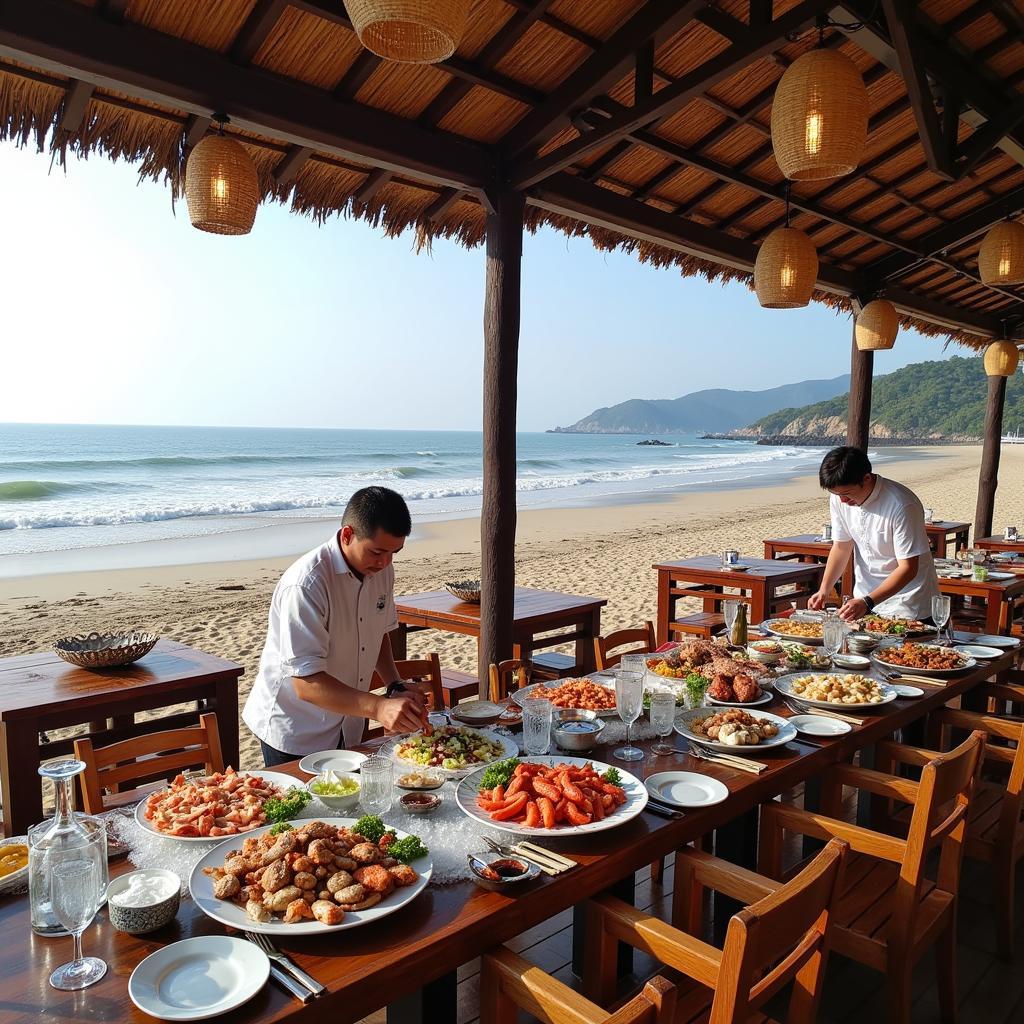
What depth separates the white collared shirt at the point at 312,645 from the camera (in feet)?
7.69

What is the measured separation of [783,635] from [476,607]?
67.2 inches

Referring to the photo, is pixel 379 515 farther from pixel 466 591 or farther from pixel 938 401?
pixel 938 401

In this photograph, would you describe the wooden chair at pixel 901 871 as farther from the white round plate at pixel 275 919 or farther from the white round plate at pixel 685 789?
Result: the white round plate at pixel 275 919

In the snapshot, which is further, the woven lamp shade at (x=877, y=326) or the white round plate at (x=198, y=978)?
the woven lamp shade at (x=877, y=326)

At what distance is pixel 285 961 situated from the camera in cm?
119

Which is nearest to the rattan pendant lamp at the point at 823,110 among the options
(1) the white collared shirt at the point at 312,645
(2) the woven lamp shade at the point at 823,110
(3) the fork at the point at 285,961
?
(2) the woven lamp shade at the point at 823,110

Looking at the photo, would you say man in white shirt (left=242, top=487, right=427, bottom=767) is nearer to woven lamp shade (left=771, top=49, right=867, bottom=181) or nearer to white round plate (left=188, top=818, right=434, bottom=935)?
white round plate (left=188, top=818, right=434, bottom=935)

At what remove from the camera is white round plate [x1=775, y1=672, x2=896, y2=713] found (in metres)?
2.49

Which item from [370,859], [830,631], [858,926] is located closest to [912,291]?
[830,631]

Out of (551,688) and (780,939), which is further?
(551,688)

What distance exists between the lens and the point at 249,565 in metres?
11.5

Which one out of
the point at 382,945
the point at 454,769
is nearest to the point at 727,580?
the point at 454,769

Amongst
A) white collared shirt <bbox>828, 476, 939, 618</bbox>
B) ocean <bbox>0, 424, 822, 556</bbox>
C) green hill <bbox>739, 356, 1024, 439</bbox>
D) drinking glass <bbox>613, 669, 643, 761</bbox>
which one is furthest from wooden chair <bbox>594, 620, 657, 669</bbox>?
green hill <bbox>739, 356, 1024, 439</bbox>

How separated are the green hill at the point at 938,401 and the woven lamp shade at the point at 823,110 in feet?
198
